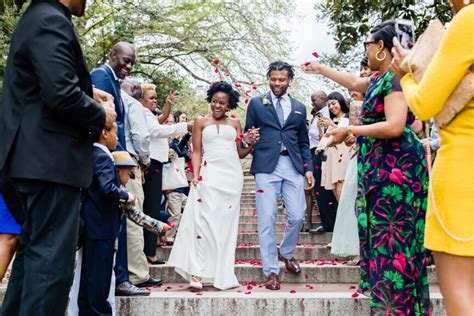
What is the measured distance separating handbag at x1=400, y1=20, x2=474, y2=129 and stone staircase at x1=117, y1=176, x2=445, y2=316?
2.91 m

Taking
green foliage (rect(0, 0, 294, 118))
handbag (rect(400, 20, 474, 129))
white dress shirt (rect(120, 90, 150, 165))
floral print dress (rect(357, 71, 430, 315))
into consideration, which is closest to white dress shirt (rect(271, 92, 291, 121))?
white dress shirt (rect(120, 90, 150, 165))

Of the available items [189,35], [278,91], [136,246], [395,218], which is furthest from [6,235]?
[189,35]

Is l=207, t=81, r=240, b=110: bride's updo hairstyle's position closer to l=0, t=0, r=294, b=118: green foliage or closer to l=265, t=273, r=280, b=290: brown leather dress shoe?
l=265, t=273, r=280, b=290: brown leather dress shoe

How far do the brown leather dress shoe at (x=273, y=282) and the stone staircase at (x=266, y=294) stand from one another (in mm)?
76

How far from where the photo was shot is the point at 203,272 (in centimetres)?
650

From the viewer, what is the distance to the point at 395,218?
421 centimetres

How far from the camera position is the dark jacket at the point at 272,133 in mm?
6785

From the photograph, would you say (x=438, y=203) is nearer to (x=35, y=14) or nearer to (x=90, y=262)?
(x=35, y=14)

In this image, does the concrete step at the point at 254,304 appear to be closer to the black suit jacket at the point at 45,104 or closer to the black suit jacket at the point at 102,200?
the black suit jacket at the point at 102,200

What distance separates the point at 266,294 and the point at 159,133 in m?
2.39

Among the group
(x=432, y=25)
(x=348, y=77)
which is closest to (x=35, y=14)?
(x=432, y=25)

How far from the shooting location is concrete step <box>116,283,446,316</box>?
216 inches

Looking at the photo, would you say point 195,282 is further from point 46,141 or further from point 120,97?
point 46,141

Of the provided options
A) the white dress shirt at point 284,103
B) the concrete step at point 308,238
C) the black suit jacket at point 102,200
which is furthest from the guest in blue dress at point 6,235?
the concrete step at point 308,238
